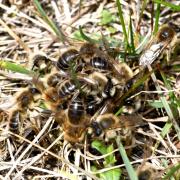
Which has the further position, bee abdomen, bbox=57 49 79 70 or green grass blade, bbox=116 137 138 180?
bee abdomen, bbox=57 49 79 70

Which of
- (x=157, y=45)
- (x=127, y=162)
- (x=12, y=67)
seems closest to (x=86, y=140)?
(x=127, y=162)

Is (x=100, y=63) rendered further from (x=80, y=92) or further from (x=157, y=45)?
(x=157, y=45)

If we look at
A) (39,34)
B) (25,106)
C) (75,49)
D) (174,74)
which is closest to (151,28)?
(174,74)

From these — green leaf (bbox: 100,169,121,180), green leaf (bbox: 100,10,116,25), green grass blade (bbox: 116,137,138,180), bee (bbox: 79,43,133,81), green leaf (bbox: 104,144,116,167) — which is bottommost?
green leaf (bbox: 100,169,121,180)

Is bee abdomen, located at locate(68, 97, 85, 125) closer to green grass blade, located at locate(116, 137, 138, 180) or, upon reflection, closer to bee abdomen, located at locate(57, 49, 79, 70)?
green grass blade, located at locate(116, 137, 138, 180)

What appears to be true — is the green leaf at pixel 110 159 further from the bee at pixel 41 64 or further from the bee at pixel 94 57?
the bee at pixel 41 64

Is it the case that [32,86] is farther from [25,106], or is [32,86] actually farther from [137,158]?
[137,158]

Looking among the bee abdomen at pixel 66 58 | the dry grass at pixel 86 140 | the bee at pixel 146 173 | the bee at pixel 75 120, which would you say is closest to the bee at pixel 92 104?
the bee at pixel 75 120

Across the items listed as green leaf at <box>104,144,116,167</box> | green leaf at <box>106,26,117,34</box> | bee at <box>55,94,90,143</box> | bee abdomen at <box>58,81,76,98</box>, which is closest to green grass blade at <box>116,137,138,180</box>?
green leaf at <box>104,144,116,167</box>
